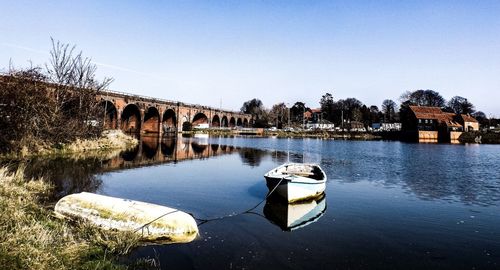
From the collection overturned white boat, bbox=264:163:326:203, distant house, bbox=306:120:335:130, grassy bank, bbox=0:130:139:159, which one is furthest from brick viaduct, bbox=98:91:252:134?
distant house, bbox=306:120:335:130

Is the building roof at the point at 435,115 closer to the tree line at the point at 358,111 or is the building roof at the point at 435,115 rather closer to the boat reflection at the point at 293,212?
the tree line at the point at 358,111

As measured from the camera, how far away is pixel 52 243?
7.22 metres

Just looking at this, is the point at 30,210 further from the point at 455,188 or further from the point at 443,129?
the point at 443,129

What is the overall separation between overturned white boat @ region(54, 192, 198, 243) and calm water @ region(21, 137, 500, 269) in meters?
0.36

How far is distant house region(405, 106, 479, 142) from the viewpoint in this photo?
88.3 meters

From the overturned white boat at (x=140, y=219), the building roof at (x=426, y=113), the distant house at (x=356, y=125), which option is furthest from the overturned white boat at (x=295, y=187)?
the distant house at (x=356, y=125)

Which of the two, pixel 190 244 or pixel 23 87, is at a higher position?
pixel 23 87

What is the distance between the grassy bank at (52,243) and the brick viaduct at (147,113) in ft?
139

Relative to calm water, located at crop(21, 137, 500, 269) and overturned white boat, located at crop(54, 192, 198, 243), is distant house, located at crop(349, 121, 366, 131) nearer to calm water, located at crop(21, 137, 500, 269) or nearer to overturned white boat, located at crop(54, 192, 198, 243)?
calm water, located at crop(21, 137, 500, 269)

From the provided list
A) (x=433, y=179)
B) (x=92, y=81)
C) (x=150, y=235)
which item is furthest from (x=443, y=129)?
(x=150, y=235)

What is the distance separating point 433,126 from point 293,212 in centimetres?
9085

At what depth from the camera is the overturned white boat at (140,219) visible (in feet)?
28.6

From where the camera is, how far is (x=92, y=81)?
125 ft

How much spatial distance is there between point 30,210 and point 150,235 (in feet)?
13.0
